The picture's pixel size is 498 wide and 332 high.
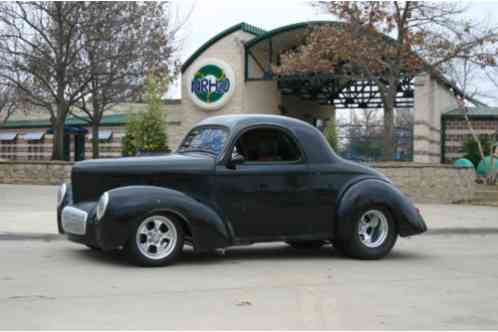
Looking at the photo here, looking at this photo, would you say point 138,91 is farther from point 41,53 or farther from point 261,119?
point 261,119

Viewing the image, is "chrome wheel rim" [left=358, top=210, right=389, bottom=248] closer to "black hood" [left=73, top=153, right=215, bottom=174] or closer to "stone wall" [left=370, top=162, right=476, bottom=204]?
"black hood" [left=73, top=153, right=215, bottom=174]

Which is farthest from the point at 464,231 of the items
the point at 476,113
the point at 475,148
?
the point at 476,113

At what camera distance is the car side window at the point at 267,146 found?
30.2 ft

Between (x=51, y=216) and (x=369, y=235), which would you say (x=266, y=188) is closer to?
(x=369, y=235)

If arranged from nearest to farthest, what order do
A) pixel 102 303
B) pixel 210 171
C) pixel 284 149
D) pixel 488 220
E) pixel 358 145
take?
pixel 102 303, pixel 210 171, pixel 284 149, pixel 488 220, pixel 358 145

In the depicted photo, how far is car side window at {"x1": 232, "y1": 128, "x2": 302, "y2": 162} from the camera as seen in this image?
362 inches

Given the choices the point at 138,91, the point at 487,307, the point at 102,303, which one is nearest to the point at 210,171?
the point at 102,303

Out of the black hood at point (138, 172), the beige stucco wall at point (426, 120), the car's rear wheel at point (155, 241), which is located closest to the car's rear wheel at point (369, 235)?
the black hood at point (138, 172)

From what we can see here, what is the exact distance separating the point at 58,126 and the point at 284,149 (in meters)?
21.4

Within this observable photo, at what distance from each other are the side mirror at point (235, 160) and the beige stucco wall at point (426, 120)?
2358 cm

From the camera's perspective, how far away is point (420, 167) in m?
20.9

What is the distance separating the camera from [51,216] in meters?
14.3

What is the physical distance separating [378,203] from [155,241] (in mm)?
2944

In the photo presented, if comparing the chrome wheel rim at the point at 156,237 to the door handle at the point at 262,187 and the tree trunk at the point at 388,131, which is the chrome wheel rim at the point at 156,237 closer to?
the door handle at the point at 262,187
